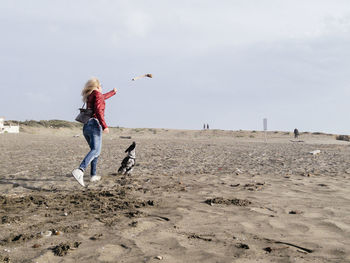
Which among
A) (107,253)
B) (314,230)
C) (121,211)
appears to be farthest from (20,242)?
(314,230)

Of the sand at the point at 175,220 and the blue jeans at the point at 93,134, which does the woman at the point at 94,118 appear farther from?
the sand at the point at 175,220

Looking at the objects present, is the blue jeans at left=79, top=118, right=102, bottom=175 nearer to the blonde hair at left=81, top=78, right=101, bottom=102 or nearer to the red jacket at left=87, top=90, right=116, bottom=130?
the red jacket at left=87, top=90, right=116, bottom=130

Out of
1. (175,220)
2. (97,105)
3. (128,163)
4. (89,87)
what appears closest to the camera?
(175,220)

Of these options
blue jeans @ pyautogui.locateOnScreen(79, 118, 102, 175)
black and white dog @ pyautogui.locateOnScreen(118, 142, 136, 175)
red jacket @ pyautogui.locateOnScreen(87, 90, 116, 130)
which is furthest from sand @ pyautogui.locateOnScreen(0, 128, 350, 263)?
red jacket @ pyautogui.locateOnScreen(87, 90, 116, 130)

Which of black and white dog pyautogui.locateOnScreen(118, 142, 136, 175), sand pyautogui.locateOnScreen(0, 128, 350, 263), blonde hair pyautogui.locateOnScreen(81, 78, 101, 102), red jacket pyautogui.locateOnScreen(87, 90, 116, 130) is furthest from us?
black and white dog pyautogui.locateOnScreen(118, 142, 136, 175)

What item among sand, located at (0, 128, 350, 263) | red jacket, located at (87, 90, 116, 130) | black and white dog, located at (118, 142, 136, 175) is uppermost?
red jacket, located at (87, 90, 116, 130)

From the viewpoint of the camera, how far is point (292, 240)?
11.7 ft

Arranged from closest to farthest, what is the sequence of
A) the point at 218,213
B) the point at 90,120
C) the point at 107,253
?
the point at 107,253 < the point at 218,213 < the point at 90,120

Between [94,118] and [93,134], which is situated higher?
[94,118]

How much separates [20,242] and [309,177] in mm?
6935

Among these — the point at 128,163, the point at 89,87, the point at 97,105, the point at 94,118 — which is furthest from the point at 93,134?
the point at 128,163

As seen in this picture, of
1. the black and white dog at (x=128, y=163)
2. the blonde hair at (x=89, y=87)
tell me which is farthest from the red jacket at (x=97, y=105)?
the black and white dog at (x=128, y=163)

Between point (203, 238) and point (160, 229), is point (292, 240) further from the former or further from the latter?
point (160, 229)

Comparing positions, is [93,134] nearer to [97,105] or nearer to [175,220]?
[97,105]
